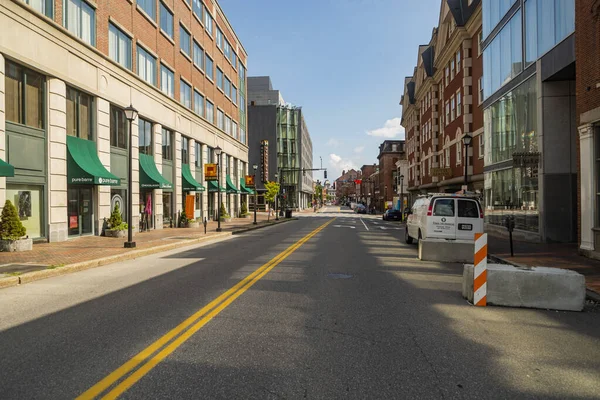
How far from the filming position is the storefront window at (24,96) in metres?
15.0

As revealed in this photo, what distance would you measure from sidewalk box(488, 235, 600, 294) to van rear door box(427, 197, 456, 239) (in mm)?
1762

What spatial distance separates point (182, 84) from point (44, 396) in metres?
30.4

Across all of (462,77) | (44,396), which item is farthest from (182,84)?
(44,396)

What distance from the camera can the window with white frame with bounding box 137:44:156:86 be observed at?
80.6 ft

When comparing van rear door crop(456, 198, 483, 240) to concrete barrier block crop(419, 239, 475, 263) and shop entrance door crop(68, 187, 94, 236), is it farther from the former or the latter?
shop entrance door crop(68, 187, 94, 236)

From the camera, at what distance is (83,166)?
59.1ft

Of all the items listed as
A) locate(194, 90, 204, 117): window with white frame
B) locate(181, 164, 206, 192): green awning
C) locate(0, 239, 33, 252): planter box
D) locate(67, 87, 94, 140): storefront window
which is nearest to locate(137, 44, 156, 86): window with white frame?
locate(67, 87, 94, 140): storefront window

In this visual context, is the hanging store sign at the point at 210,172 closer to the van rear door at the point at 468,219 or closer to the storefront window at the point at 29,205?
the storefront window at the point at 29,205

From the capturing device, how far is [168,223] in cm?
2850

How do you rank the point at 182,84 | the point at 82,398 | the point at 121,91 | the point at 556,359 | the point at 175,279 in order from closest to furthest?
the point at 82,398 < the point at 556,359 < the point at 175,279 < the point at 121,91 < the point at 182,84

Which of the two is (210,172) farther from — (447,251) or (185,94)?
(447,251)

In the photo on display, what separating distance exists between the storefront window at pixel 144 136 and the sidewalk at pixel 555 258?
19.6m

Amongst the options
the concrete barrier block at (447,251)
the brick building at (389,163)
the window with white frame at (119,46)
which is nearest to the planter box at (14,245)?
the window with white frame at (119,46)

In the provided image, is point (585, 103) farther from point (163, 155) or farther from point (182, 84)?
point (182, 84)
